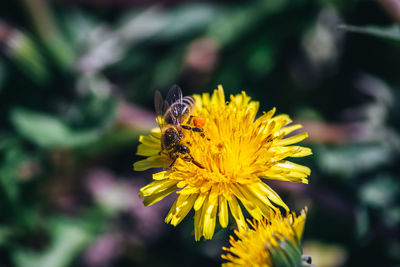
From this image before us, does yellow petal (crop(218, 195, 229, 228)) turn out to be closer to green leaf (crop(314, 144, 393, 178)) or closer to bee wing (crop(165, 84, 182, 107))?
bee wing (crop(165, 84, 182, 107))

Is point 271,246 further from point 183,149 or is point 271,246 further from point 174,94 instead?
point 174,94

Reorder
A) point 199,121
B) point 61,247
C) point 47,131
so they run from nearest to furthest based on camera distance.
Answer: point 199,121 < point 61,247 < point 47,131

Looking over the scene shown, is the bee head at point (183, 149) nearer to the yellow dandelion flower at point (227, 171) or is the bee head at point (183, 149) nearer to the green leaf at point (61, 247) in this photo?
the yellow dandelion flower at point (227, 171)

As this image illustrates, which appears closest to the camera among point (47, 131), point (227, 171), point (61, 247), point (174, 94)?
point (227, 171)

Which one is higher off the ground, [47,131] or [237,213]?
[47,131]

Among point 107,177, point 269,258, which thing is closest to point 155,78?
point 107,177

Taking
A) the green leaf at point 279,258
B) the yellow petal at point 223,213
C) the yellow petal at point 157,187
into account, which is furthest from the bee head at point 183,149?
the green leaf at point 279,258

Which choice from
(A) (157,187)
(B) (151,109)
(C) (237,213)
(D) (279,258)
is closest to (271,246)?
(D) (279,258)

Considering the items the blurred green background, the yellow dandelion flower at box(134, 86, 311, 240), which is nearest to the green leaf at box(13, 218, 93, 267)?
the blurred green background

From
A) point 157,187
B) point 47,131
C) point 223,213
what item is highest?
point 47,131

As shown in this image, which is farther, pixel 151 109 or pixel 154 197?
pixel 151 109
